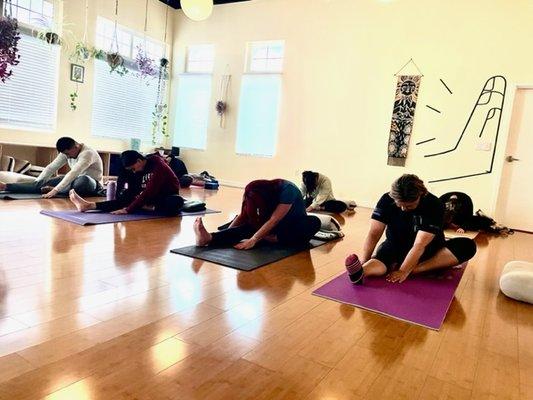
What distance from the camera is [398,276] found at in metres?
2.49

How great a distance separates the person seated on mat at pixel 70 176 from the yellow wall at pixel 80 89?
5.74 feet

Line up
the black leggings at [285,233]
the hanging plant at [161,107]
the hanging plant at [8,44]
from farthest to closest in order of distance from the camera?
the hanging plant at [161,107] < the hanging plant at [8,44] < the black leggings at [285,233]

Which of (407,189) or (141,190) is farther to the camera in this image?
(141,190)

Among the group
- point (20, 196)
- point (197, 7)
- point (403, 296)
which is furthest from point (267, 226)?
point (197, 7)

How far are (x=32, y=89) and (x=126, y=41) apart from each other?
81.8 inches

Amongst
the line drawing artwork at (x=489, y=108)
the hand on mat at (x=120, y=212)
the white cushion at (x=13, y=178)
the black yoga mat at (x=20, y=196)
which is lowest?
the black yoga mat at (x=20, y=196)

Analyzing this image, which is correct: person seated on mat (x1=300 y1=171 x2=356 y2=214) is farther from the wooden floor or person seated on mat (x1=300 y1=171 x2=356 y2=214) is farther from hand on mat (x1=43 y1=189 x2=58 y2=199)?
hand on mat (x1=43 y1=189 x2=58 y2=199)

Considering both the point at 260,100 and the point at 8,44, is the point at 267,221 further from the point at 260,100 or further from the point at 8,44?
the point at 260,100

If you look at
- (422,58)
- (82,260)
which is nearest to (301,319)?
(82,260)

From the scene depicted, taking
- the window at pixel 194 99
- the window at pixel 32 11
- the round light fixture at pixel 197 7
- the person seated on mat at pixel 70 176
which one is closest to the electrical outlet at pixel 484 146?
the round light fixture at pixel 197 7

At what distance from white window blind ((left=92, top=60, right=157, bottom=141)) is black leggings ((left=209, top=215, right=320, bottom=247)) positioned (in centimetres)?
527

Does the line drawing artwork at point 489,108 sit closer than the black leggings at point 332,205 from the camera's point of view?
No

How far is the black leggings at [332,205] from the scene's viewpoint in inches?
220

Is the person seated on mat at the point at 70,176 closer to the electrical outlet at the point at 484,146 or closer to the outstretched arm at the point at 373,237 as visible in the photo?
the outstretched arm at the point at 373,237
